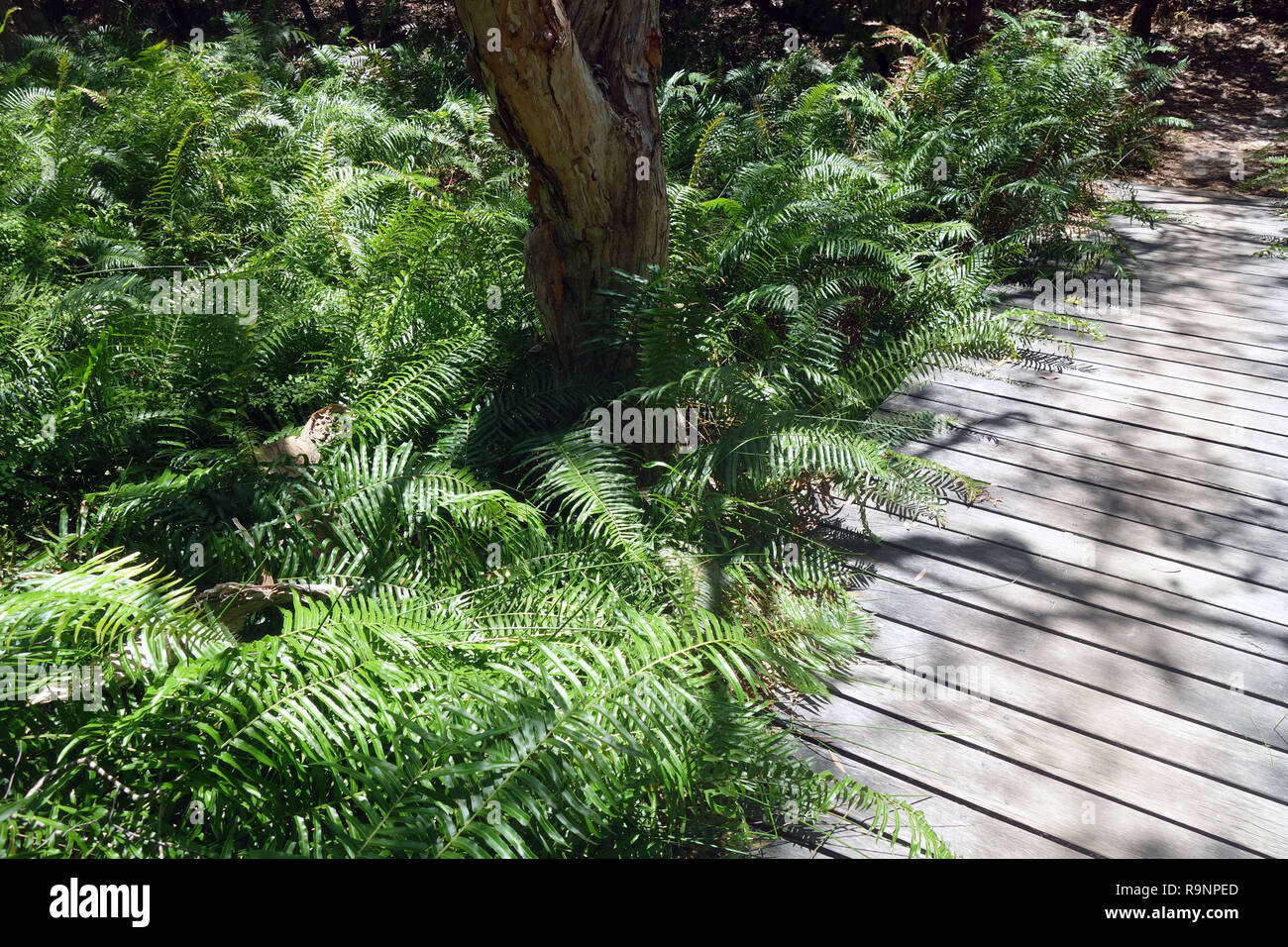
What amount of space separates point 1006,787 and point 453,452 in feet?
7.10

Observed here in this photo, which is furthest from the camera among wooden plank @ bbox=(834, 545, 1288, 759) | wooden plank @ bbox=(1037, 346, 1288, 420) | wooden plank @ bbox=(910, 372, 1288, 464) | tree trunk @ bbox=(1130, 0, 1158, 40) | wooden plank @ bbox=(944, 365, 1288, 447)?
tree trunk @ bbox=(1130, 0, 1158, 40)

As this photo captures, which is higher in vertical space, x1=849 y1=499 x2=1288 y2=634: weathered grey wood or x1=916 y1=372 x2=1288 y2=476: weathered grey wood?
x1=916 y1=372 x2=1288 y2=476: weathered grey wood

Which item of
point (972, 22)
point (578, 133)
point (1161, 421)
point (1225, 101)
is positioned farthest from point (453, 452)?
point (1225, 101)

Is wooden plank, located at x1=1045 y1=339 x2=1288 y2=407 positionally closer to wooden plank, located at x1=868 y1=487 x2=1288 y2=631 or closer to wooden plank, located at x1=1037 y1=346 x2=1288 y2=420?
wooden plank, located at x1=1037 y1=346 x2=1288 y2=420

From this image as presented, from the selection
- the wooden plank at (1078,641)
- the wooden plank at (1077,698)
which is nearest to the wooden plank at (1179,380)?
the wooden plank at (1078,641)

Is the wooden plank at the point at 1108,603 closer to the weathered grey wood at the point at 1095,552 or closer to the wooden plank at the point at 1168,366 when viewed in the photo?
the weathered grey wood at the point at 1095,552

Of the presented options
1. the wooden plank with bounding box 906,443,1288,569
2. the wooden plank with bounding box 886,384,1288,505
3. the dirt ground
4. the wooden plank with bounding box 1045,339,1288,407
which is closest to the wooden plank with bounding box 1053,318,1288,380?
the wooden plank with bounding box 1045,339,1288,407

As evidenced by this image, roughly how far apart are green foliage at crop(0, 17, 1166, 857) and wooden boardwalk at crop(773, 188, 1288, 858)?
7.3 inches

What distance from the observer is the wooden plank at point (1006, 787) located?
1990 millimetres

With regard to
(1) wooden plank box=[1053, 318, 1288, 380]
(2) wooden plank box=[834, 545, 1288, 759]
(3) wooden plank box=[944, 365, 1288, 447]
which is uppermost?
(1) wooden plank box=[1053, 318, 1288, 380]

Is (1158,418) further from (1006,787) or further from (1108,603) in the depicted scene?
(1006,787)

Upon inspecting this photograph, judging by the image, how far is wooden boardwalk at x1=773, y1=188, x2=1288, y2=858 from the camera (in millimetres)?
2090

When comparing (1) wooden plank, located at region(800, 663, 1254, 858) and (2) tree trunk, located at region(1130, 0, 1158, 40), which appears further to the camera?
(2) tree trunk, located at region(1130, 0, 1158, 40)
